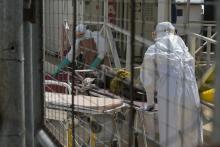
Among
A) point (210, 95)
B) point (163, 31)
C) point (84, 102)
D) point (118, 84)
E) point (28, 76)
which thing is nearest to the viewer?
point (210, 95)

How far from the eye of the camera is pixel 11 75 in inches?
80.1

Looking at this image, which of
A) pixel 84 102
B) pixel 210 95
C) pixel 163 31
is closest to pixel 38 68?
pixel 84 102

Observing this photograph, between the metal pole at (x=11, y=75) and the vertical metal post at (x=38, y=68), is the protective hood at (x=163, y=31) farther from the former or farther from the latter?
the metal pole at (x=11, y=75)

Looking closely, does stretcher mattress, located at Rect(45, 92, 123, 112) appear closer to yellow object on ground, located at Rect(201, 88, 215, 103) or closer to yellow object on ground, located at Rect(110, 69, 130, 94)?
yellow object on ground, located at Rect(110, 69, 130, 94)

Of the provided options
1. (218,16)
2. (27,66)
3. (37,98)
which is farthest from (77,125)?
(218,16)

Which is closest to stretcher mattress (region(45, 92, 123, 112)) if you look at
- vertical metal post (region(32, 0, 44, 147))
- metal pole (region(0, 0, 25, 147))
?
vertical metal post (region(32, 0, 44, 147))

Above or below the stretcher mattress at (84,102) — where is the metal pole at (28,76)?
above

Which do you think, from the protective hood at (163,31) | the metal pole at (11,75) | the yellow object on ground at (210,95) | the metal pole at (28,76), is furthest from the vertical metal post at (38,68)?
the protective hood at (163,31)

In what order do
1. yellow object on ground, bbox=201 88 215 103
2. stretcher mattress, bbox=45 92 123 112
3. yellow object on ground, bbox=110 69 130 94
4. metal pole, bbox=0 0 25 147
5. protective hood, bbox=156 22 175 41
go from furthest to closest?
protective hood, bbox=156 22 175 41 < stretcher mattress, bbox=45 92 123 112 < yellow object on ground, bbox=110 69 130 94 < metal pole, bbox=0 0 25 147 < yellow object on ground, bbox=201 88 215 103

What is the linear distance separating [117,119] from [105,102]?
0.47 m

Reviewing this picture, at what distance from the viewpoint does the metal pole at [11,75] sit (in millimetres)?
1985

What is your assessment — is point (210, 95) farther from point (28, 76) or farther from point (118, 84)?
point (118, 84)

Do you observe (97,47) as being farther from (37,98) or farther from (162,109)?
(162,109)

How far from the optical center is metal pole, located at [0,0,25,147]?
1.99 m
